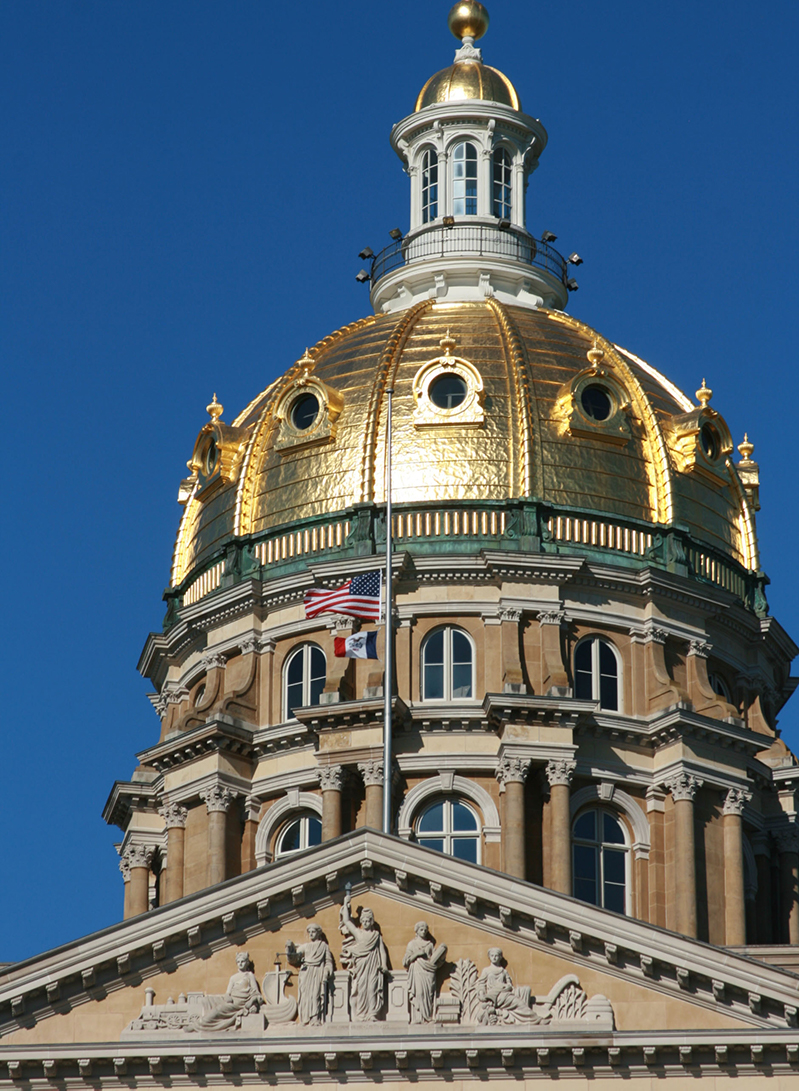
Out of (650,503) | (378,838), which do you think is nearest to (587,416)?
(650,503)

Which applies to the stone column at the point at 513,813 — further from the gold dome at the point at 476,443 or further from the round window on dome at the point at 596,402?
the round window on dome at the point at 596,402

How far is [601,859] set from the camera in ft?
217

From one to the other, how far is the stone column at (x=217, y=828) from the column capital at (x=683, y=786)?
32.8 ft

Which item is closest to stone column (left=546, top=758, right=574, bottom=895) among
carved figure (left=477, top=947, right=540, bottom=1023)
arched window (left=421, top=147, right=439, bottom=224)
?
carved figure (left=477, top=947, right=540, bottom=1023)

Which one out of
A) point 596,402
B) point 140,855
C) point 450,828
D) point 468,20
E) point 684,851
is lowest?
point 684,851

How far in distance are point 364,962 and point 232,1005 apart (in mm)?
2264

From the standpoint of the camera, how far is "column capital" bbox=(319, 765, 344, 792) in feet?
215

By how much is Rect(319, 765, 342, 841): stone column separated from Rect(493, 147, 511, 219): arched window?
18650mm

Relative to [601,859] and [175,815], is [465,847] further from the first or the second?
[175,815]

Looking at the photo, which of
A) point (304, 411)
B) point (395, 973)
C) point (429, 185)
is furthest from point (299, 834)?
point (429, 185)

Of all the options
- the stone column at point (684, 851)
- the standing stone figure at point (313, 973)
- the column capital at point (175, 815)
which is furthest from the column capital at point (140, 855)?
the standing stone figure at point (313, 973)

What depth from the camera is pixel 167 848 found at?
227 feet

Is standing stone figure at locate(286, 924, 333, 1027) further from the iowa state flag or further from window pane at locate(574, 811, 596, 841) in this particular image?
window pane at locate(574, 811, 596, 841)

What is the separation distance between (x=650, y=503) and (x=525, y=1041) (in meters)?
24.5
